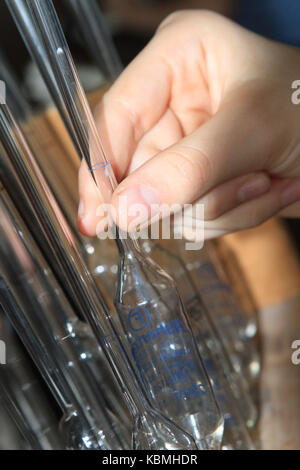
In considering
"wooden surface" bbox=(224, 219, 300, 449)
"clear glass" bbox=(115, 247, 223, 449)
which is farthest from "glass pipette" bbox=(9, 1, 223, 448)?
"wooden surface" bbox=(224, 219, 300, 449)

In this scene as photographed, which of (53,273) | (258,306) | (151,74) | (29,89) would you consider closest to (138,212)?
(53,273)

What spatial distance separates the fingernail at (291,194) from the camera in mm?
446

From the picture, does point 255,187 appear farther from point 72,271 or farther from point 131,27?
point 131,27

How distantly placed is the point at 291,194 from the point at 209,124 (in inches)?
4.4

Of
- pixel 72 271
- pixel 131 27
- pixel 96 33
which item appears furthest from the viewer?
pixel 131 27

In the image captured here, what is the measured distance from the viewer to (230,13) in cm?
151

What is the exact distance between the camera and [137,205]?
1.00ft

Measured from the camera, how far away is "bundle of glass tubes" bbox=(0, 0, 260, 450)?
0.29 metres

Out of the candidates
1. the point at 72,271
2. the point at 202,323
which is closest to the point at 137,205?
the point at 72,271

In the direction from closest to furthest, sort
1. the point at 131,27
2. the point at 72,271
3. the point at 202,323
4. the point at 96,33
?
the point at 72,271
the point at 202,323
the point at 96,33
the point at 131,27

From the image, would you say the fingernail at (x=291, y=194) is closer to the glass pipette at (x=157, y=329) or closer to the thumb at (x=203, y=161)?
the thumb at (x=203, y=161)

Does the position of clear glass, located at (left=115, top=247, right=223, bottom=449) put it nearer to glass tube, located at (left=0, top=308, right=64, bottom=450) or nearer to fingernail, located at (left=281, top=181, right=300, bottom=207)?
glass tube, located at (left=0, top=308, right=64, bottom=450)

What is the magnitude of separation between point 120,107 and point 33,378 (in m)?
0.20

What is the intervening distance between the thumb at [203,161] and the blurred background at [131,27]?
26 centimetres
